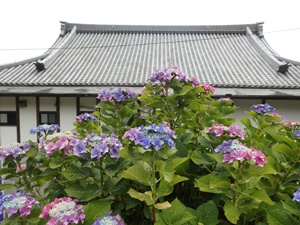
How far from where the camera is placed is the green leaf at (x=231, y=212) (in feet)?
3.05

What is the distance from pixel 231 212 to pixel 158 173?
1.25ft

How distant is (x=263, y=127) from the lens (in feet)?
5.16

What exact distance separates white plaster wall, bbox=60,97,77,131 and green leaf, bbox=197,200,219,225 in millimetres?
6337

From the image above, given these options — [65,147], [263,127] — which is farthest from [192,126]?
[65,147]

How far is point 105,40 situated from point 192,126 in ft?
31.9

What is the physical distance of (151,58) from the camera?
905cm

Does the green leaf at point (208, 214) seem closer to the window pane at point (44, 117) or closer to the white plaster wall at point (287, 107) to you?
the white plaster wall at point (287, 107)

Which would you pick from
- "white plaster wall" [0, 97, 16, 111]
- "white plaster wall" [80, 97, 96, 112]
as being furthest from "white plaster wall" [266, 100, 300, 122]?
"white plaster wall" [0, 97, 16, 111]

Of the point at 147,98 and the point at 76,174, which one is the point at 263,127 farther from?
the point at 76,174

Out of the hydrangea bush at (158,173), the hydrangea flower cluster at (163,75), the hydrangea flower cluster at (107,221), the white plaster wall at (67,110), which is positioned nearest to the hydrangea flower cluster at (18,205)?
the hydrangea bush at (158,173)

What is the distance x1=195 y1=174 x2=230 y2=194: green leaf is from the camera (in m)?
0.96

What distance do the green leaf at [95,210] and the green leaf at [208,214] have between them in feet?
1.18

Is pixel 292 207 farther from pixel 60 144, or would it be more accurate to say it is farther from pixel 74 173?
pixel 60 144

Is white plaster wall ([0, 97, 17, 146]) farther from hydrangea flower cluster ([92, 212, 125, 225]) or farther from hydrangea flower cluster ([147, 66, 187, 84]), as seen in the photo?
hydrangea flower cluster ([92, 212, 125, 225])
